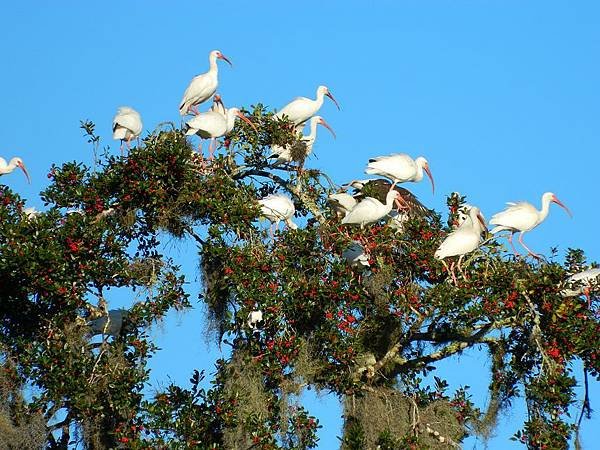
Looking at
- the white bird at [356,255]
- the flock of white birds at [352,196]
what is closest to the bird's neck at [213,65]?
the flock of white birds at [352,196]

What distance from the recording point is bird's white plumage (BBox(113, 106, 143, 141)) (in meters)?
17.3

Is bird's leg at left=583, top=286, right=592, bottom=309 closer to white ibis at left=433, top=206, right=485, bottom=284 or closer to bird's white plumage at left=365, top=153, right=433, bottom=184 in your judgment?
white ibis at left=433, top=206, right=485, bottom=284

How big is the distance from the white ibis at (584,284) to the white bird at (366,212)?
2283 millimetres

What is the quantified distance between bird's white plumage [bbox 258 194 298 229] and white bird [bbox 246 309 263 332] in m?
1.84

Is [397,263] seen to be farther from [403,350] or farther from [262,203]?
[262,203]

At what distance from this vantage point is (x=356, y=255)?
46.1ft

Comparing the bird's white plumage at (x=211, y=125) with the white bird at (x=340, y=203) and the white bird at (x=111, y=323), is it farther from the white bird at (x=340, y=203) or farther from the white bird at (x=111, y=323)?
the white bird at (x=111, y=323)

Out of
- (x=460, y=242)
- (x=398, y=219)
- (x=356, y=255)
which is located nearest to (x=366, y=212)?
(x=356, y=255)

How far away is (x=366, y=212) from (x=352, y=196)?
3.46 feet

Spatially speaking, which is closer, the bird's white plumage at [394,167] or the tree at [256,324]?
the tree at [256,324]

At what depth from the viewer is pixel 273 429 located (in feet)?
41.7

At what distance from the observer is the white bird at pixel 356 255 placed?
13836 mm

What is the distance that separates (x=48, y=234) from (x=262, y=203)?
105 inches

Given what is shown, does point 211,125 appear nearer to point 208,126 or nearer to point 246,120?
point 208,126
